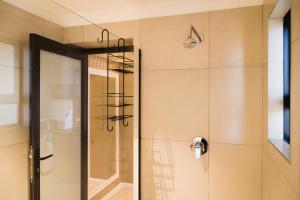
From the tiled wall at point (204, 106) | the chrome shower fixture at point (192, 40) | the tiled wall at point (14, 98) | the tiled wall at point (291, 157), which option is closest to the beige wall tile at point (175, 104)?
the tiled wall at point (204, 106)

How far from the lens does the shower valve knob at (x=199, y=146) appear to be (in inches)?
68.1

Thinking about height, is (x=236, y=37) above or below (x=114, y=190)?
above

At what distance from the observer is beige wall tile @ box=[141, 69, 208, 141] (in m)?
1.85

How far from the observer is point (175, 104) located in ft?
6.28

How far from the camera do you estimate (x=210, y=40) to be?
1818 millimetres

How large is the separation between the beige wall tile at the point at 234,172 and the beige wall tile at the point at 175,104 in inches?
9.0

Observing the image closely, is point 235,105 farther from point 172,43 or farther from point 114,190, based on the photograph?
point 114,190

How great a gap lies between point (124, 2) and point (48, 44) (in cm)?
90

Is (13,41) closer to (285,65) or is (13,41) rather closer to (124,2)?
(124,2)

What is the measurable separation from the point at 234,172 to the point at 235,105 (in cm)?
54

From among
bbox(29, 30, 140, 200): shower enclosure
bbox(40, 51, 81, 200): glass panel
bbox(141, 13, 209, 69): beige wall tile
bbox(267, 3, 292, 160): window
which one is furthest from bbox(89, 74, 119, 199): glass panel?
bbox(267, 3, 292, 160): window

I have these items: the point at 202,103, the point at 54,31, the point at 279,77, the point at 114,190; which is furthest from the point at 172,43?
the point at 114,190

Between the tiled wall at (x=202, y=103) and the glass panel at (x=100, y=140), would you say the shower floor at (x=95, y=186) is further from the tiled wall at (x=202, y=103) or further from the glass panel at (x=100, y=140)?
the tiled wall at (x=202, y=103)

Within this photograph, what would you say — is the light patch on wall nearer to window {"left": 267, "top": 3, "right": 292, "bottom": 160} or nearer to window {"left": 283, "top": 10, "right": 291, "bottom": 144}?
window {"left": 267, "top": 3, "right": 292, "bottom": 160}
